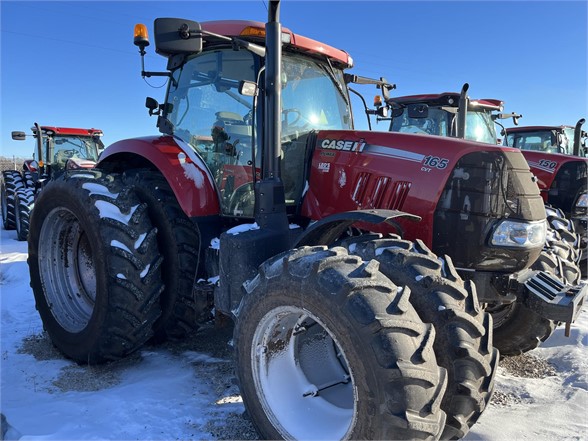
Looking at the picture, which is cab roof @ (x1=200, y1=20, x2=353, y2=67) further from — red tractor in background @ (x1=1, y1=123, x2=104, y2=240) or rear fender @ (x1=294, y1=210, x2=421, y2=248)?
red tractor in background @ (x1=1, y1=123, x2=104, y2=240)

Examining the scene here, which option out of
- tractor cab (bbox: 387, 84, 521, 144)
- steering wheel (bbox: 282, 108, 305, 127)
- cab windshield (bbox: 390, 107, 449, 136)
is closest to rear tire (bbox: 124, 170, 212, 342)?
steering wheel (bbox: 282, 108, 305, 127)

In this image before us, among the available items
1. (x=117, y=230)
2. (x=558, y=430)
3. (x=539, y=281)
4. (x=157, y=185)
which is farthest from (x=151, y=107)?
(x=558, y=430)

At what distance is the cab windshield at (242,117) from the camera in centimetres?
330

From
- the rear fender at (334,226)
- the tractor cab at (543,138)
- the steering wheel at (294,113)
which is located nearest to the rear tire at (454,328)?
the rear fender at (334,226)

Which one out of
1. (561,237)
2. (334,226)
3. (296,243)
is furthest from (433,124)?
(296,243)

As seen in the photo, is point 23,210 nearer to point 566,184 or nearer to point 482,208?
Answer: point 482,208

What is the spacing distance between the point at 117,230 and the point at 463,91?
331 cm

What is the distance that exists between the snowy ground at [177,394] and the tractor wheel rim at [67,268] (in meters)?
0.37

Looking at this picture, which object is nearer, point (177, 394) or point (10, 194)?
point (177, 394)

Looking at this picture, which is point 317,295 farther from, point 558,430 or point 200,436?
point 558,430

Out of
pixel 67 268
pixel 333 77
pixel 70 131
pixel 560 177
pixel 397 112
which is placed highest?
pixel 70 131

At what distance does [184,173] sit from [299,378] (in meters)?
1.65

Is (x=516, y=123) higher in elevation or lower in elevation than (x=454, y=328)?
higher

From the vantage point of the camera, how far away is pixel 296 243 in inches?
106
